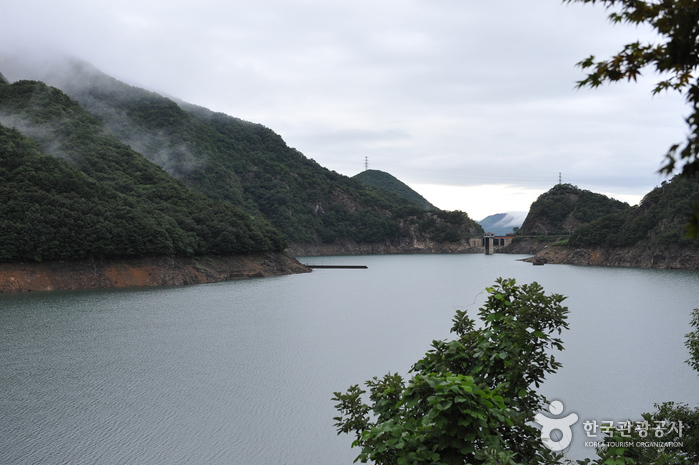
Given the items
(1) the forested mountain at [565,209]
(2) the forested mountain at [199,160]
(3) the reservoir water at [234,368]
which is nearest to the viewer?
(3) the reservoir water at [234,368]

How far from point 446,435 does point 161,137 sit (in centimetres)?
12859

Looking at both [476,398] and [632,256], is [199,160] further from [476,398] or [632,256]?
[476,398]

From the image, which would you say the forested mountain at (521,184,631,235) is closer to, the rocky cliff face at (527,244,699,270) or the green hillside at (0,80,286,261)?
the rocky cliff face at (527,244,699,270)

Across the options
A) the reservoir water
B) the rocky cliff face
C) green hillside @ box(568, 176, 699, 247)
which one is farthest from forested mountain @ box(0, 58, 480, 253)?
green hillside @ box(568, 176, 699, 247)

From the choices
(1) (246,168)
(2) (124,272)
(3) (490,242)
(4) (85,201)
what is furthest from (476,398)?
(3) (490,242)

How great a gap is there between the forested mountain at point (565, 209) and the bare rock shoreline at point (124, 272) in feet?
378

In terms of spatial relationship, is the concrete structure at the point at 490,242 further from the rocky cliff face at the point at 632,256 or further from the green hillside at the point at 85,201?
the green hillside at the point at 85,201

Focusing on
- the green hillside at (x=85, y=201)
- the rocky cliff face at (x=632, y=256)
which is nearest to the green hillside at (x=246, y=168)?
the green hillside at (x=85, y=201)

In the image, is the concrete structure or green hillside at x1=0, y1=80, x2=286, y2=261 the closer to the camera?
green hillside at x1=0, y1=80, x2=286, y2=261

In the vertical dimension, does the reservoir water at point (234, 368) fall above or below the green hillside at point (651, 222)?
below

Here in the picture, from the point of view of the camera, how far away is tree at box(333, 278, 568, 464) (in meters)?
5.25

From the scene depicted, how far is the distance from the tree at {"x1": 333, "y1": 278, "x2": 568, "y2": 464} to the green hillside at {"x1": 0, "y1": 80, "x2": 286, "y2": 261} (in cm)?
4929

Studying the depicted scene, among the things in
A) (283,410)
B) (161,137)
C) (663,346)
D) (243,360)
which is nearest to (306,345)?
(243,360)

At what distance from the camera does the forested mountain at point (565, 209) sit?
15150 centimetres
